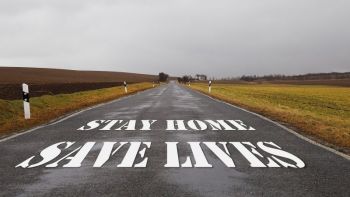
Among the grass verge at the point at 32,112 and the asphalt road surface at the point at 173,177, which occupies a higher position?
the asphalt road surface at the point at 173,177

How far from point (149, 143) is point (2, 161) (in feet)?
9.88

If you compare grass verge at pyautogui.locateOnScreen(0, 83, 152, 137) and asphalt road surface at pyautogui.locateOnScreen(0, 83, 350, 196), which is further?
grass verge at pyautogui.locateOnScreen(0, 83, 152, 137)

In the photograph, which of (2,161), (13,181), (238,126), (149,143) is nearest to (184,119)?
(238,126)

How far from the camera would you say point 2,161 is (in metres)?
7.21

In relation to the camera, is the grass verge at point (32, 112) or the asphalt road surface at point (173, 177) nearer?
the asphalt road surface at point (173, 177)

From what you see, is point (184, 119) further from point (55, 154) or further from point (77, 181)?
point (77, 181)

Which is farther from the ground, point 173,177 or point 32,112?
point 173,177

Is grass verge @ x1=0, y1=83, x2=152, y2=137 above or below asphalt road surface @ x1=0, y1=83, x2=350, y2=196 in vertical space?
below

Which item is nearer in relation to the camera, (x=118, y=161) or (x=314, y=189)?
(x=314, y=189)

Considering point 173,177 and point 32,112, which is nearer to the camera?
point 173,177

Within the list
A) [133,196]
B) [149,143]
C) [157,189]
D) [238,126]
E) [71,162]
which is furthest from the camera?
[238,126]

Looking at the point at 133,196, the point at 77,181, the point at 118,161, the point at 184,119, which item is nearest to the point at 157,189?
the point at 133,196

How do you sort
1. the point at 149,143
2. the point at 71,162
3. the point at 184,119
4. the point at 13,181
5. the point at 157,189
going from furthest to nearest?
the point at 184,119 < the point at 149,143 < the point at 71,162 < the point at 13,181 < the point at 157,189

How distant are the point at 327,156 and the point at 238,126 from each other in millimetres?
4589
